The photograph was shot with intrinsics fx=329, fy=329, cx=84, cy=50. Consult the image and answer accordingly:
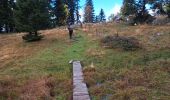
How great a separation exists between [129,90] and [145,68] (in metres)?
6.24

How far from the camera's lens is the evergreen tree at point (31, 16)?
41281 mm

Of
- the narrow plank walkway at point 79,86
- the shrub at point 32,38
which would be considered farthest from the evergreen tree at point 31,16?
the narrow plank walkway at point 79,86

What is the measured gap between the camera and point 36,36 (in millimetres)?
43562

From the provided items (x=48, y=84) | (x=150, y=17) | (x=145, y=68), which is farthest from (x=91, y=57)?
(x=150, y=17)

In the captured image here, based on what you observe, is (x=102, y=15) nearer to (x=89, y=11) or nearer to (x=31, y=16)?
(x=89, y=11)

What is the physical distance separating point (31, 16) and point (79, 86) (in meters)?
24.5

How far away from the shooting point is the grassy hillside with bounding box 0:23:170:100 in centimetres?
1730

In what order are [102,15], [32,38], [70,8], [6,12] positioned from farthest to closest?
[102,15], [70,8], [6,12], [32,38]

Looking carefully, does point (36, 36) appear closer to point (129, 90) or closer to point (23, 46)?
point (23, 46)

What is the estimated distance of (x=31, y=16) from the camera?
41.1 meters

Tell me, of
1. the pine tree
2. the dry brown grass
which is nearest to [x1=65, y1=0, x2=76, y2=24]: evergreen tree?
the pine tree

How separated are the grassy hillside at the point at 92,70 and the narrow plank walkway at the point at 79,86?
1.23ft

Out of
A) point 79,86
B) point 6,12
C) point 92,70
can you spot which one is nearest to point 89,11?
point 6,12

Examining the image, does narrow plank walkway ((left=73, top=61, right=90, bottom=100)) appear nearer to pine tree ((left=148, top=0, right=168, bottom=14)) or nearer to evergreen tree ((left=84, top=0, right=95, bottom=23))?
pine tree ((left=148, top=0, right=168, bottom=14))
